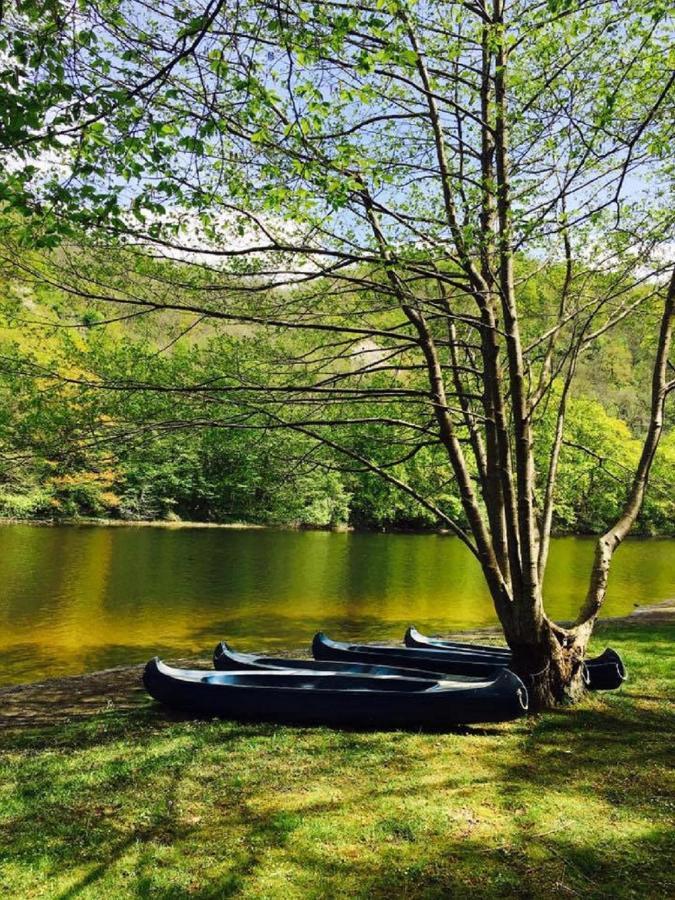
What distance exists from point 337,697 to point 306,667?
1381 mm

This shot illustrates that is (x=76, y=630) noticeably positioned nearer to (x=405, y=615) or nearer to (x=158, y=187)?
(x=405, y=615)

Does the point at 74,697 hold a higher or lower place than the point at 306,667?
lower

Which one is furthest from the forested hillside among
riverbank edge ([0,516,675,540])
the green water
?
riverbank edge ([0,516,675,540])

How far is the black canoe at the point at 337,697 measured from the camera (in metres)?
7.05

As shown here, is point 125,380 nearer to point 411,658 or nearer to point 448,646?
point 411,658

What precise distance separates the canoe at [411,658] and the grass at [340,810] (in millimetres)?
1830

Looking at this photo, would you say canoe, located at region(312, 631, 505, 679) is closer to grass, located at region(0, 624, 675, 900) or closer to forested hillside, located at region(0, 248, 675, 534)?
grass, located at region(0, 624, 675, 900)

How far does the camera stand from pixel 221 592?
19.9 meters

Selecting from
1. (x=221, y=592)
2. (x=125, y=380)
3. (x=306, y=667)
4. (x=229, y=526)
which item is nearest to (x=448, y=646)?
(x=306, y=667)

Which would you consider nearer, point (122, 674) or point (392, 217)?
point (392, 217)

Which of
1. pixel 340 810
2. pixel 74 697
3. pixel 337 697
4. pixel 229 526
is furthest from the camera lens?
pixel 229 526

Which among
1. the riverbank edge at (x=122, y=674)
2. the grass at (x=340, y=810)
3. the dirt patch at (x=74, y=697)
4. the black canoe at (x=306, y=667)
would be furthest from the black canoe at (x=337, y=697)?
the riverbank edge at (x=122, y=674)

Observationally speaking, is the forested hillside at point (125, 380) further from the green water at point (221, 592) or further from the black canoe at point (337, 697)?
the green water at point (221, 592)

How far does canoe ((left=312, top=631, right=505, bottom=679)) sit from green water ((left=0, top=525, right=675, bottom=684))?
12.7ft
